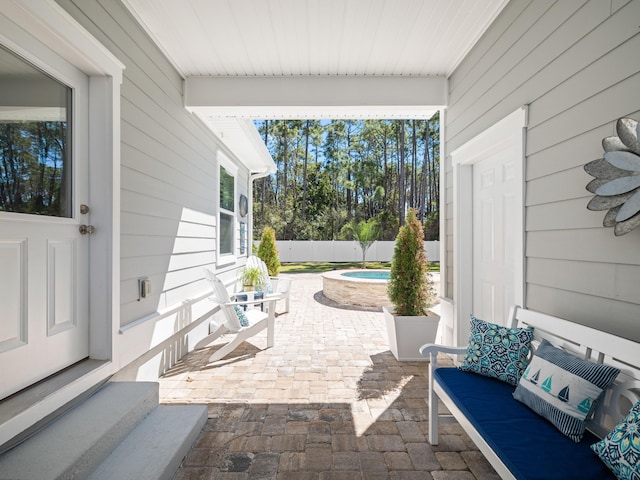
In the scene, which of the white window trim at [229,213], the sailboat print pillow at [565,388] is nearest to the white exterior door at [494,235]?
the sailboat print pillow at [565,388]

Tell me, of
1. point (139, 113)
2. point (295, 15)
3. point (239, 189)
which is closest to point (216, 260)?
point (239, 189)

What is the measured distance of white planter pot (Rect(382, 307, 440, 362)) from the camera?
3787 mm

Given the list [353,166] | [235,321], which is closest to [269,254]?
[235,321]

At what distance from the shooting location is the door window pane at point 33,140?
70.7 inches

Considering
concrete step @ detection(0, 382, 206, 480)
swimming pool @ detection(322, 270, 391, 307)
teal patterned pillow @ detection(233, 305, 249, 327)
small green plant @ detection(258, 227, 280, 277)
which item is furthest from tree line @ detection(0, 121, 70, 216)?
small green plant @ detection(258, 227, 280, 277)

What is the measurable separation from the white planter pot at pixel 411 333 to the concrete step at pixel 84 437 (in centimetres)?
235

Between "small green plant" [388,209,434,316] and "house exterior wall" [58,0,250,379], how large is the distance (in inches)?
90.4

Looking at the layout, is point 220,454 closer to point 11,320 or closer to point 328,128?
point 11,320

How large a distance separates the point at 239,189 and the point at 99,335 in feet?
15.9

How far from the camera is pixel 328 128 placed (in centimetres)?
2264

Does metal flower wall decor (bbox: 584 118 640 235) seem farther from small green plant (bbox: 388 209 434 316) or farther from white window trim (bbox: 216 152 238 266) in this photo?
white window trim (bbox: 216 152 238 266)

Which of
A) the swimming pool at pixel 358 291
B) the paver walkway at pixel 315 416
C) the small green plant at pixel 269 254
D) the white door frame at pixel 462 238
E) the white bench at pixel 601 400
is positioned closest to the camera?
the white bench at pixel 601 400

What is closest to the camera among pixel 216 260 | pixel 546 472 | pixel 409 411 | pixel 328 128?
pixel 546 472

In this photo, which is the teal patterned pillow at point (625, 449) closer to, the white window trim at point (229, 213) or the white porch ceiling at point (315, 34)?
the white porch ceiling at point (315, 34)
